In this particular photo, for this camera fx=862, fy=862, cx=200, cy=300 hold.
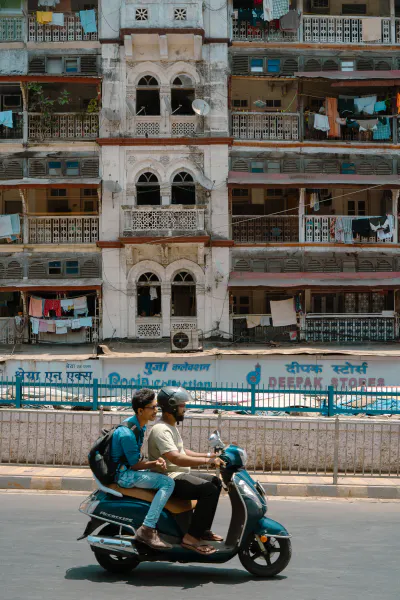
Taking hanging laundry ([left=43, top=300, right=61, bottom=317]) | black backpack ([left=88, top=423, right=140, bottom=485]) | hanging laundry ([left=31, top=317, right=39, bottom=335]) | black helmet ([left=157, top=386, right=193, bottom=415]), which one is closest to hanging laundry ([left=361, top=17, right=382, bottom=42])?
hanging laundry ([left=43, top=300, right=61, bottom=317])

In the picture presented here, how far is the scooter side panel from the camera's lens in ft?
23.4

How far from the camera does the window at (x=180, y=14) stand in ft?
98.9

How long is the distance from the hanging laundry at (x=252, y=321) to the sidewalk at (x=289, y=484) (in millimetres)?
17710

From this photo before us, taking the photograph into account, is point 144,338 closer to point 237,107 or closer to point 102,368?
point 102,368

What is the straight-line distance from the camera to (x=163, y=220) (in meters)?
29.8

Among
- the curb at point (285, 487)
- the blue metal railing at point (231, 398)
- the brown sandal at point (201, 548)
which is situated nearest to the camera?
the brown sandal at point (201, 548)

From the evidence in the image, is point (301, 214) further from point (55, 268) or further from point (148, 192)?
point (55, 268)

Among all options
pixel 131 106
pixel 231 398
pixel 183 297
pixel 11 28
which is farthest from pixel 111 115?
pixel 231 398

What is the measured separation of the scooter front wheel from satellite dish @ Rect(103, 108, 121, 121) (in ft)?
81.1

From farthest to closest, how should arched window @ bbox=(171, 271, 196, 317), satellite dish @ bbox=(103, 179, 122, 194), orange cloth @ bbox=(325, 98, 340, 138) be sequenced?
orange cloth @ bbox=(325, 98, 340, 138) → arched window @ bbox=(171, 271, 196, 317) → satellite dish @ bbox=(103, 179, 122, 194)

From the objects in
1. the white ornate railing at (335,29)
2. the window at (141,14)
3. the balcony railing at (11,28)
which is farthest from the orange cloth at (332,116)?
the balcony railing at (11,28)

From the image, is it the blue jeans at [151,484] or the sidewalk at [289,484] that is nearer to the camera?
the blue jeans at [151,484]

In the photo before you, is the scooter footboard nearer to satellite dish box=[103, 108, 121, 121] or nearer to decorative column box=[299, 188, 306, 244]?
decorative column box=[299, 188, 306, 244]

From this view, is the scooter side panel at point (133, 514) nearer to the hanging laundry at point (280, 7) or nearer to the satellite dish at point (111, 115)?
the satellite dish at point (111, 115)
